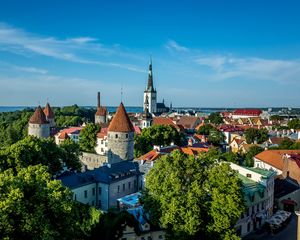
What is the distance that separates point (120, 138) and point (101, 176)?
1169 cm

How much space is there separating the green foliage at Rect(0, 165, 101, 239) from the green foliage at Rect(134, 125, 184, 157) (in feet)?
112

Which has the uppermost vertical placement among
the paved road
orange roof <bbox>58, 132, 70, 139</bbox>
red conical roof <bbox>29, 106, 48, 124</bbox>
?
red conical roof <bbox>29, 106, 48, 124</bbox>

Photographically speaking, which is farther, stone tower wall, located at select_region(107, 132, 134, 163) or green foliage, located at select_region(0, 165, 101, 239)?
stone tower wall, located at select_region(107, 132, 134, 163)

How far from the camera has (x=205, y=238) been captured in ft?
70.6

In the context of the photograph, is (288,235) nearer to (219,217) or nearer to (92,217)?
(219,217)

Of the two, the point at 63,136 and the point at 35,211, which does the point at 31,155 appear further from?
the point at 63,136

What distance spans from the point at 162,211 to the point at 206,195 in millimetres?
2942

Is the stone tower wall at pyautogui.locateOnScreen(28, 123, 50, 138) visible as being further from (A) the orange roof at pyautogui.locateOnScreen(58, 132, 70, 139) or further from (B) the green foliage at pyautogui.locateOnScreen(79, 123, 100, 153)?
(A) the orange roof at pyautogui.locateOnScreen(58, 132, 70, 139)

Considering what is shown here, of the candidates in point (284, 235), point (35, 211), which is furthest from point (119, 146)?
point (35, 211)

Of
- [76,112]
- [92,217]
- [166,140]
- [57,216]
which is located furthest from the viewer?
[76,112]

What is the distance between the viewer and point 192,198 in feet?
68.0

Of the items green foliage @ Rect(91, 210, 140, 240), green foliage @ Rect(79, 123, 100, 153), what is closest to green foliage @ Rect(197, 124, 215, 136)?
green foliage @ Rect(79, 123, 100, 153)

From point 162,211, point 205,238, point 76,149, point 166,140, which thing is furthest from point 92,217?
point 166,140

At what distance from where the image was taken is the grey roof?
29500 mm
